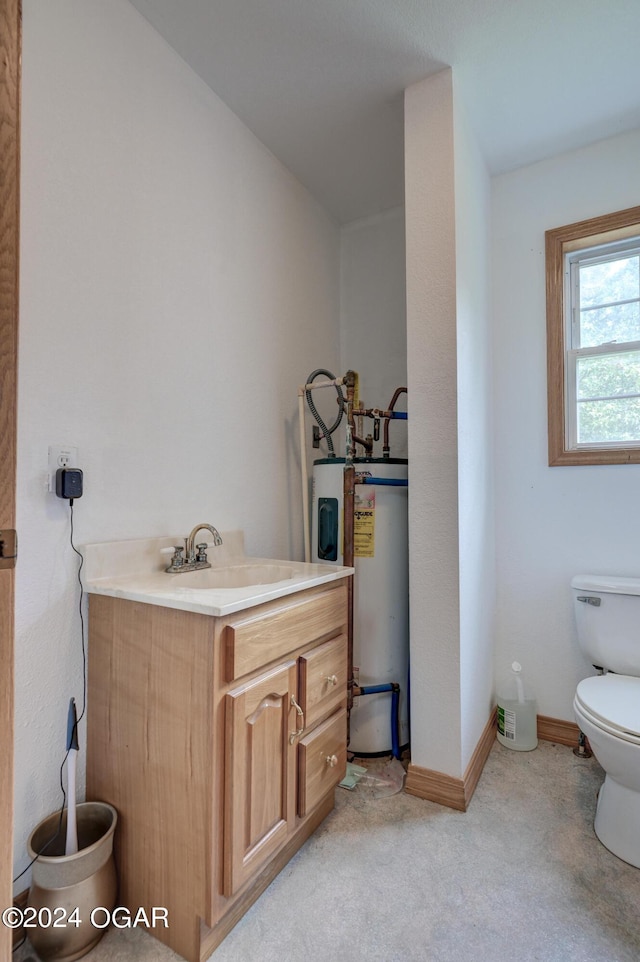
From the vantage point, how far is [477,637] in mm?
1825

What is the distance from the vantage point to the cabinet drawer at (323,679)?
1304 mm

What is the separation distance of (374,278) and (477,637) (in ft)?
6.24

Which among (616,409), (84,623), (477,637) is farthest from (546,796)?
(84,623)

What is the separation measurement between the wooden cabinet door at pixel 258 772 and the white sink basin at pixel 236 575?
0.33 meters

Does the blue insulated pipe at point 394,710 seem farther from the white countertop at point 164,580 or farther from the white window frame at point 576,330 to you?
the white window frame at point 576,330

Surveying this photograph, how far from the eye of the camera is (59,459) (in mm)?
1209

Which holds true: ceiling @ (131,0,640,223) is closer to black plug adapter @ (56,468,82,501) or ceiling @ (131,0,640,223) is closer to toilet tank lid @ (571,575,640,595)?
Answer: black plug adapter @ (56,468,82,501)

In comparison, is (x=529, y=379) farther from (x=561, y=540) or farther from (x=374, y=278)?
(x=374, y=278)

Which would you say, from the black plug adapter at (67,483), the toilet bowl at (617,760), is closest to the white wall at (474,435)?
the toilet bowl at (617,760)

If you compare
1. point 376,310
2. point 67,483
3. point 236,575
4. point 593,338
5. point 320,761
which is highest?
point 376,310

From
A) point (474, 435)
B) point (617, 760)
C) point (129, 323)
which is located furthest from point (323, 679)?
point (129, 323)

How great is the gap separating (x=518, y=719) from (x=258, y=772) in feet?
4.28

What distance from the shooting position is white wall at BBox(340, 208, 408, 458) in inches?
96.1

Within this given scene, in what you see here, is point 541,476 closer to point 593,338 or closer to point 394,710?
point 593,338
